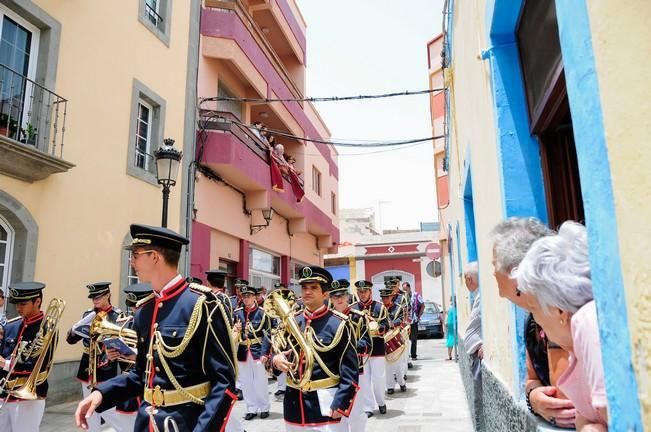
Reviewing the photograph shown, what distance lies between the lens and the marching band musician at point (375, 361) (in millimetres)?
8023

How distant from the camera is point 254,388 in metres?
8.34

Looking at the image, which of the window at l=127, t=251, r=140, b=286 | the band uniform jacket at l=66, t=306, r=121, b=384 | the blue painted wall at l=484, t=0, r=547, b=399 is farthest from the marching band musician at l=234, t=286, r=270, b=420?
the blue painted wall at l=484, t=0, r=547, b=399

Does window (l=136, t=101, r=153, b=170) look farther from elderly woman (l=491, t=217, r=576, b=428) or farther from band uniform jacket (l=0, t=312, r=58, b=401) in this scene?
elderly woman (l=491, t=217, r=576, b=428)

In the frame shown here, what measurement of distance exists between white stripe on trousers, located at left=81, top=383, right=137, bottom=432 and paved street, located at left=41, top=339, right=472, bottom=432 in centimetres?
133

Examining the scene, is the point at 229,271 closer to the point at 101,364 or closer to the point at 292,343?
the point at 101,364

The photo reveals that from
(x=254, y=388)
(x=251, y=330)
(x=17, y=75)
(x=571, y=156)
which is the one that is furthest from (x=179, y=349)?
(x=17, y=75)

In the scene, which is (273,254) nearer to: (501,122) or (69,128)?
(69,128)

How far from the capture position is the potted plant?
8531 mm

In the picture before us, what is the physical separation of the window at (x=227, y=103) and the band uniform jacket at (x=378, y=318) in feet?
25.6

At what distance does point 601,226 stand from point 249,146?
13880 millimetres

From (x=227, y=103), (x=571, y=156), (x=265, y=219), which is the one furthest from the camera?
(x=265, y=219)

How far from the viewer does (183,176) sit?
12.6m

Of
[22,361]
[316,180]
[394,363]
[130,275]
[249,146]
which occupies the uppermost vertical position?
[316,180]

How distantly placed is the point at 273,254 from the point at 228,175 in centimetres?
565
